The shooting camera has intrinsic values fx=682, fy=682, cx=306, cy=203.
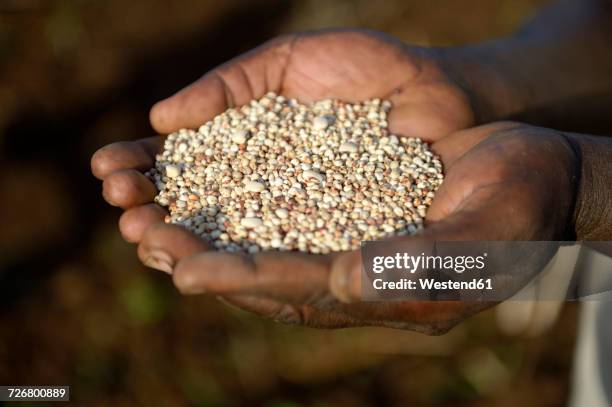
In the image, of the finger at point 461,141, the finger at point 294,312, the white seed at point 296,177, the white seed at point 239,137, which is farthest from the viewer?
the white seed at point 239,137

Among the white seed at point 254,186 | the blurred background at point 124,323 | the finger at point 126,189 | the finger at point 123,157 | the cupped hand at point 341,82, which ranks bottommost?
the blurred background at point 124,323

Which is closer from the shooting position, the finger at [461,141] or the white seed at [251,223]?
the white seed at [251,223]

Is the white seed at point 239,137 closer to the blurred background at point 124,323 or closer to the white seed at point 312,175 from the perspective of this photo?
the white seed at point 312,175

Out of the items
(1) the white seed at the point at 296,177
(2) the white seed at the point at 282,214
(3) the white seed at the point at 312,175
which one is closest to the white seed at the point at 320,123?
(1) the white seed at the point at 296,177

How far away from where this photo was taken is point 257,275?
1350 millimetres

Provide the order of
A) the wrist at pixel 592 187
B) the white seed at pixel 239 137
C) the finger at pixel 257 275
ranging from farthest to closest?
the white seed at pixel 239 137 < the wrist at pixel 592 187 < the finger at pixel 257 275

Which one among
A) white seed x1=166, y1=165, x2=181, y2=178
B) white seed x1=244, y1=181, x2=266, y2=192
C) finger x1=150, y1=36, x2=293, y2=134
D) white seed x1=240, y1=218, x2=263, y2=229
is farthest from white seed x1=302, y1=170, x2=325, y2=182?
finger x1=150, y1=36, x2=293, y2=134

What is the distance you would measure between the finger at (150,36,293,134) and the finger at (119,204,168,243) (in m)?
0.42

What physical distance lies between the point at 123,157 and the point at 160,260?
43 cm

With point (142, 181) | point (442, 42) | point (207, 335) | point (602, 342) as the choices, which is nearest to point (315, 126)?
point (142, 181)

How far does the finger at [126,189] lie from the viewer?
171 cm

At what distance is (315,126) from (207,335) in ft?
4.35

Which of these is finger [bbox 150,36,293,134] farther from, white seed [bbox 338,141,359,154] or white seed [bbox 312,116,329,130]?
white seed [bbox 338,141,359,154]

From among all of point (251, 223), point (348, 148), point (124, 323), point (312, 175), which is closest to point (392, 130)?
point (348, 148)
